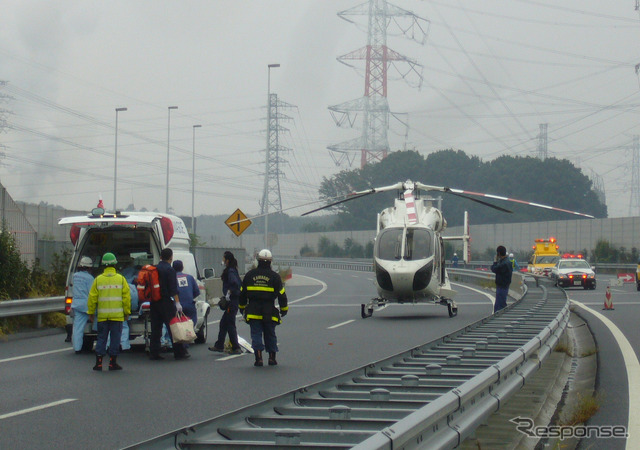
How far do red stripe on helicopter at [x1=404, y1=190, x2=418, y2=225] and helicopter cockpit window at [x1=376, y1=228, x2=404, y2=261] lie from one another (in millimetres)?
420

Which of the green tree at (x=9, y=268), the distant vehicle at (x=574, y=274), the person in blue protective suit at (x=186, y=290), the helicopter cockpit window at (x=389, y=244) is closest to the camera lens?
the person in blue protective suit at (x=186, y=290)

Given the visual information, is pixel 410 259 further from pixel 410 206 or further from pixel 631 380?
pixel 631 380

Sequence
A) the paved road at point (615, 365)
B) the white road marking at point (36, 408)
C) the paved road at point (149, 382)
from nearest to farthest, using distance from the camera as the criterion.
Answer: the paved road at point (615, 365) → the paved road at point (149, 382) → the white road marking at point (36, 408)

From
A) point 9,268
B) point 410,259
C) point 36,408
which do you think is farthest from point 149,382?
point 410,259

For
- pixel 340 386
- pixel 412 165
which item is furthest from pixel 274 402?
pixel 412 165

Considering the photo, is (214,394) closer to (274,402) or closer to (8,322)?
(274,402)

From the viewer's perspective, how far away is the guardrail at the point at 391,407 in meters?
6.00

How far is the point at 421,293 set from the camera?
2581 cm

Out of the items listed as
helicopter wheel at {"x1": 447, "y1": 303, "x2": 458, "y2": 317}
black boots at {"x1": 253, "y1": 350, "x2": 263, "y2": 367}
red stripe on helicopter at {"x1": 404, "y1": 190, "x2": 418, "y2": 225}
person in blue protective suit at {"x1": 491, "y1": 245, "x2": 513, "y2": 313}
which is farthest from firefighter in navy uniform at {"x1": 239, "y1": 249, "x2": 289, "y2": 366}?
helicopter wheel at {"x1": 447, "y1": 303, "x2": 458, "y2": 317}

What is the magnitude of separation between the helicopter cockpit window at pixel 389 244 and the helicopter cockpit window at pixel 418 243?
24 centimetres

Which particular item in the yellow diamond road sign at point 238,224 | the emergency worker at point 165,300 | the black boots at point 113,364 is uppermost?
the yellow diamond road sign at point 238,224

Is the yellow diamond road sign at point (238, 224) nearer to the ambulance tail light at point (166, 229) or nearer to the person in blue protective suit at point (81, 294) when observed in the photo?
the ambulance tail light at point (166, 229)

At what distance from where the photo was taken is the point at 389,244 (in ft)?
86.5

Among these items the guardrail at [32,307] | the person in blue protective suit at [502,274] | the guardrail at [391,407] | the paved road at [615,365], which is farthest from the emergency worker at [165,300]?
the person in blue protective suit at [502,274]
